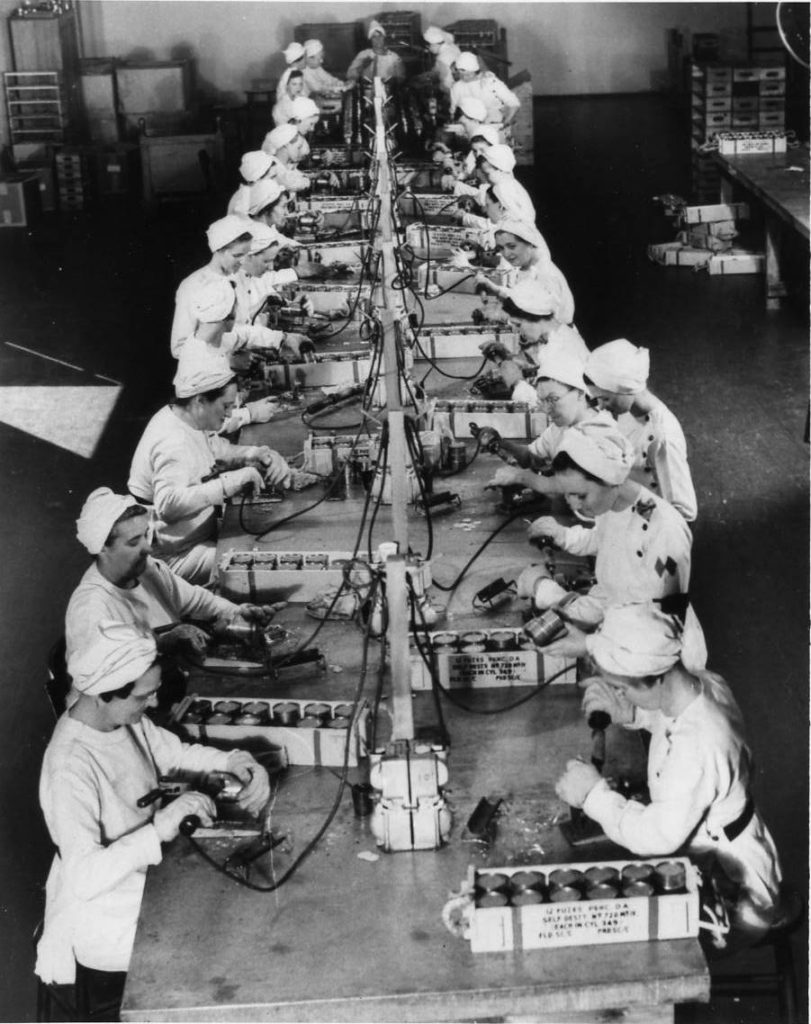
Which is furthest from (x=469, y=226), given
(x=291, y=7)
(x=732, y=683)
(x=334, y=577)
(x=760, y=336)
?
(x=291, y=7)

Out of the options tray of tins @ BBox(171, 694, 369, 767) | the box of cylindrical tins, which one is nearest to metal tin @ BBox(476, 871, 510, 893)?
tray of tins @ BBox(171, 694, 369, 767)

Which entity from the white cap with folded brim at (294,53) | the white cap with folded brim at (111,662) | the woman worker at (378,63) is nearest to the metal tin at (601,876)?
the white cap with folded brim at (111,662)

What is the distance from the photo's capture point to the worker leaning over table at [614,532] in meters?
4.07

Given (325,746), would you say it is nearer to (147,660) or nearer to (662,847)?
(147,660)

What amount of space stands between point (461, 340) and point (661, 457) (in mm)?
1894

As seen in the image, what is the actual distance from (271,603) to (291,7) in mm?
16238

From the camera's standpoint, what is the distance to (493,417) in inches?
223

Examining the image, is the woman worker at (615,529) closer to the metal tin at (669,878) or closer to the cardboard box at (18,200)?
the metal tin at (669,878)

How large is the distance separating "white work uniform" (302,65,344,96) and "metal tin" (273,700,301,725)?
11147mm

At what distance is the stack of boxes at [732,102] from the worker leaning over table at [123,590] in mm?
10209

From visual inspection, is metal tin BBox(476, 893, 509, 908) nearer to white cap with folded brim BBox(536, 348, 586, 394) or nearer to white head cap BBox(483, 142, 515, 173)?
white cap with folded brim BBox(536, 348, 586, 394)

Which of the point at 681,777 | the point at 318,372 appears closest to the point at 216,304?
the point at 318,372

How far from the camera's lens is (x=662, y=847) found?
297 cm

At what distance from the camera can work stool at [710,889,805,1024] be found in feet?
10.6
